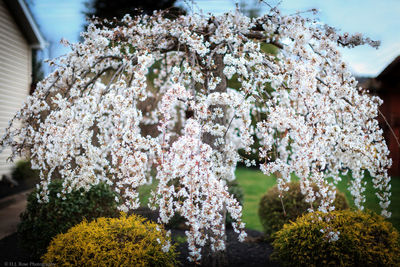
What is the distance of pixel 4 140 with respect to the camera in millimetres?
2844

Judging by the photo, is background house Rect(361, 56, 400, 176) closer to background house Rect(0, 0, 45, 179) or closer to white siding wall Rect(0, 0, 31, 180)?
background house Rect(0, 0, 45, 179)

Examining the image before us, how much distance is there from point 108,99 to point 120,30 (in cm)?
120

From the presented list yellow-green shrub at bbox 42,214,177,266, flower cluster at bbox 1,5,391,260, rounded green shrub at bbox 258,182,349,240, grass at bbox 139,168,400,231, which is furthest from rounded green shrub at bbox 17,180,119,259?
rounded green shrub at bbox 258,182,349,240

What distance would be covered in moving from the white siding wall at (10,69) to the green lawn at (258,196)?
7047 mm

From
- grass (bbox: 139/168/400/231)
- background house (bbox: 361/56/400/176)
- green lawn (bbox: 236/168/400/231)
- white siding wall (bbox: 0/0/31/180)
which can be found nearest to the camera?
grass (bbox: 139/168/400/231)

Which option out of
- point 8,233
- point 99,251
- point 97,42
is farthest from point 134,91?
point 8,233

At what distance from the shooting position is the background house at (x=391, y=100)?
37.3ft

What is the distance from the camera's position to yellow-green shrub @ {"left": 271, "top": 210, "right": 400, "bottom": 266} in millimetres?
2650

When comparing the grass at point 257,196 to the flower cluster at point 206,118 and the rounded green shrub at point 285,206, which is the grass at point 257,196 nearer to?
the rounded green shrub at point 285,206

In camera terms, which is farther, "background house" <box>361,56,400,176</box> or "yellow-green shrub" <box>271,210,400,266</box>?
"background house" <box>361,56,400,176</box>

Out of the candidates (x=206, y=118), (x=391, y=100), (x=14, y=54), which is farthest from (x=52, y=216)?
(x=391, y=100)

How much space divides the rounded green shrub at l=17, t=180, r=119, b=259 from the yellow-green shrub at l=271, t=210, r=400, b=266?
2.35m

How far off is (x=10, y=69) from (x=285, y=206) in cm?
869

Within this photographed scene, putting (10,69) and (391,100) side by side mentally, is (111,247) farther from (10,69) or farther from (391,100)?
(391,100)
